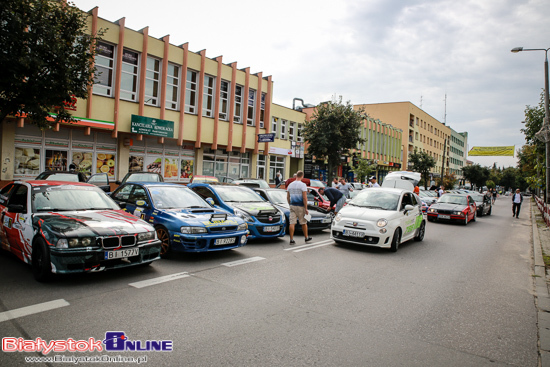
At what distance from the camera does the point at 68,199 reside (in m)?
6.38

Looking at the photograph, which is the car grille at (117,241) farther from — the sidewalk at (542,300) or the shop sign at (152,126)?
the shop sign at (152,126)

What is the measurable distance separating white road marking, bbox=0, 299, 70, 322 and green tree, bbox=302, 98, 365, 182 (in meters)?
26.4

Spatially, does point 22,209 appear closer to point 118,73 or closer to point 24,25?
point 24,25

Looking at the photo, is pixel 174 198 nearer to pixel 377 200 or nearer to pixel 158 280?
pixel 158 280

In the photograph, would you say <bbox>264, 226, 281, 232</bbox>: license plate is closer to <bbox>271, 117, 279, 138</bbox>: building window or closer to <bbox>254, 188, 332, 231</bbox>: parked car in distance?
<bbox>254, 188, 332, 231</bbox>: parked car in distance

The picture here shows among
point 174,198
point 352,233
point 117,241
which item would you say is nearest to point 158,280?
point 117,241

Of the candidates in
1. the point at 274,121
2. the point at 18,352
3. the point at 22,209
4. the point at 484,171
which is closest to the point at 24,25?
the point at 22,209

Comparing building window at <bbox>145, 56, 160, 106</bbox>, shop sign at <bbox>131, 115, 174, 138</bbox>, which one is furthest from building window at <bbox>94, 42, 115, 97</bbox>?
building window at <bbox>145, 56, 160, 106</bbox>

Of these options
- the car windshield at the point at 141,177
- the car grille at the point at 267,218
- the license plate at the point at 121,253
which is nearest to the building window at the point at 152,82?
the car windshield at the point at 141,177

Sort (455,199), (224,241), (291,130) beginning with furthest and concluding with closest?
1. (291,130)
2. (455,199)
3. (224,241)

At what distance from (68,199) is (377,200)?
7.73 metres

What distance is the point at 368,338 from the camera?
13.1 feet

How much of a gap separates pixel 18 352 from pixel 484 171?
98.9 meters

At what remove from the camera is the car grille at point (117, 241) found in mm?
5324
